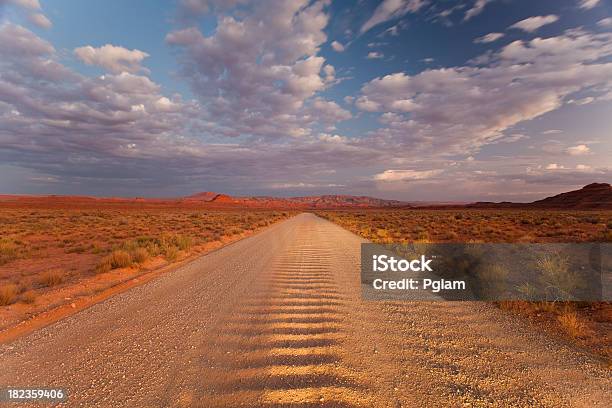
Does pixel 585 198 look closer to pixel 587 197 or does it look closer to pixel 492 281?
pixel 587 197

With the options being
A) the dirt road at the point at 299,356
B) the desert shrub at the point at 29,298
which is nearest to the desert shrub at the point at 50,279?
the desert shrub at the point at 29,298

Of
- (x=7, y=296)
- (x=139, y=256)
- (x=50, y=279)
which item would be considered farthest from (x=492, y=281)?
(x=50, y=279)

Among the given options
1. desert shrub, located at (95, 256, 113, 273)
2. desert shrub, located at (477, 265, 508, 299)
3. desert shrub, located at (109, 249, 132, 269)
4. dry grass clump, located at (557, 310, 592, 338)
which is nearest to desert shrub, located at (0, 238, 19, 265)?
desert shrub, located at (95, 256, 113, 273)

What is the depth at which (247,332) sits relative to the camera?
5.07 metres

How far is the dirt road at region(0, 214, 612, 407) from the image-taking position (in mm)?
3369

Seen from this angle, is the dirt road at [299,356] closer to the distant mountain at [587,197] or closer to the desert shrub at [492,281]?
the desert shrub at [492,281]

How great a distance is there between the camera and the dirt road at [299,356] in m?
3.37

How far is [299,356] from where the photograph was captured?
13.7 ft

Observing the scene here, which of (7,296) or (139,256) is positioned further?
(139,256)

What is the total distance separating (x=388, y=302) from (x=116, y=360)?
16.9 feet

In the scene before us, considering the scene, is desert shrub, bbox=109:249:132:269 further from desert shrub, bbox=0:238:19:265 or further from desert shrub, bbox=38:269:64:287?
desert shrub, bbox=0:238:19:265

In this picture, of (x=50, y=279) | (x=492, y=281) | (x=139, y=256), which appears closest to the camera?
(x=492, y=281)

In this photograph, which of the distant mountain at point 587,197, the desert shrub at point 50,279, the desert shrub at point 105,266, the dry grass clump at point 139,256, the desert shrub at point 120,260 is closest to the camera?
the desert shrub at point 50,279

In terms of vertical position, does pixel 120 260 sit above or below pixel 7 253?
above
